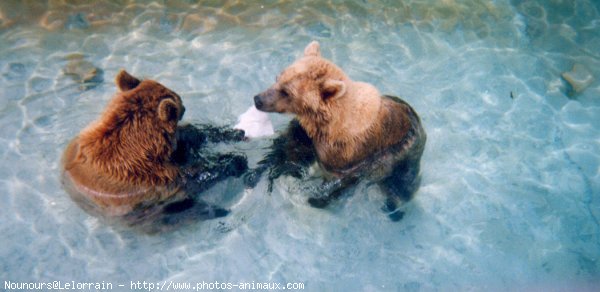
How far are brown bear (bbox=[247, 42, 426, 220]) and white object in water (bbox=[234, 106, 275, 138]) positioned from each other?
0.29 meters

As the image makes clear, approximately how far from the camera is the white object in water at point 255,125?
5555 mm

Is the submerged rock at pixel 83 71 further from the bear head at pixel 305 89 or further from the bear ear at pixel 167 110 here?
the bear head at pixel 305 89

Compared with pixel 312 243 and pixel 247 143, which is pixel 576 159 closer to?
pixel 312 243

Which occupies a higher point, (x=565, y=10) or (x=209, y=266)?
(x=565, y=10)

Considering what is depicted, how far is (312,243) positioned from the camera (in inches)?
222

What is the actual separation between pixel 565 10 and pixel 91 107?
36.0 ft

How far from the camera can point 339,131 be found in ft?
15.3

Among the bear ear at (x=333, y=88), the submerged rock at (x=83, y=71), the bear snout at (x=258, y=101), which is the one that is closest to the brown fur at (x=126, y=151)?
the bear snout at (x=258, y=101)

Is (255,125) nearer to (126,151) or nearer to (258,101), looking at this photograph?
(258,101)

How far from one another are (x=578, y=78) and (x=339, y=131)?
6.89 metres

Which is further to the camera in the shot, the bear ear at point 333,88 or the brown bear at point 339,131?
the brown bear at point 339,131

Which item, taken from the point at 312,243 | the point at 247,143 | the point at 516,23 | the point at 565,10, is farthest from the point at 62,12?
the point at 565,10

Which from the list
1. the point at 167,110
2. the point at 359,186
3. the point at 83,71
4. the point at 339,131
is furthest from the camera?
the point at 83,71

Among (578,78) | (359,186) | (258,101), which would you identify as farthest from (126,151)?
(578,78)
